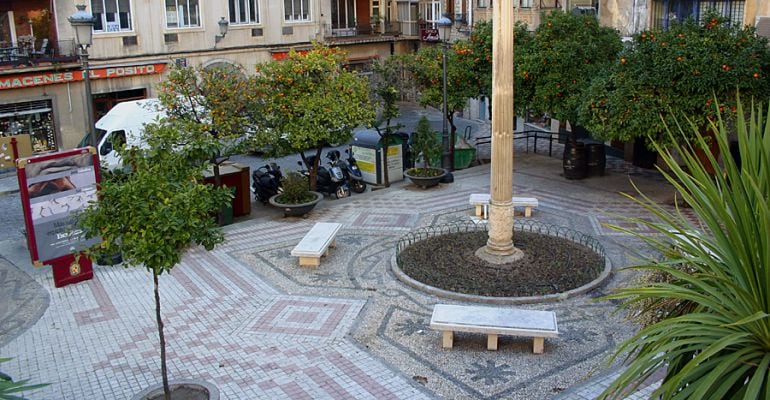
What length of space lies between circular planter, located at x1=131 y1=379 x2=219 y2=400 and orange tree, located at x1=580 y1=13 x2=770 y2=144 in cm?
1093

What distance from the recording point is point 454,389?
9.57m

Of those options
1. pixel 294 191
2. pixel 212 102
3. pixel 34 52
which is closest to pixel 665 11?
pixel 294 191

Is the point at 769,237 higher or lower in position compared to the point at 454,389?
higher

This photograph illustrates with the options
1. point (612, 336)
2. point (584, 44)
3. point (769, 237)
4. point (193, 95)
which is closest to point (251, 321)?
point (612, 336)

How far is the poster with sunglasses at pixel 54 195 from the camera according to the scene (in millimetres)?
12922

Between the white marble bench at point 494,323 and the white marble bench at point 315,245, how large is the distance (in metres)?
3.75

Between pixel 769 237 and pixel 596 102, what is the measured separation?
1294cm

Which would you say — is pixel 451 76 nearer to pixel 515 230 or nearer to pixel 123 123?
pixel 515 230

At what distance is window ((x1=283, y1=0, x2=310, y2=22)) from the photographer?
31.2 meters

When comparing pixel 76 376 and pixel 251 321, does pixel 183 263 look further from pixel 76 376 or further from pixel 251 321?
pixel 76 376

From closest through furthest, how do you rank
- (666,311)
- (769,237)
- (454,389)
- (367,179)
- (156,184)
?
(769,237), (666,311), (156,184), (454,389), (367,179)

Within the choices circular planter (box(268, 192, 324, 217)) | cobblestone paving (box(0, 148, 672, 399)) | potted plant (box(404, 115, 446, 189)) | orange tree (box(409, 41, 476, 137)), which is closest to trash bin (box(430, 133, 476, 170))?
orange tree (box(409, 41, 476, 137))

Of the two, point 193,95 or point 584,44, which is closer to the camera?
point 193,95

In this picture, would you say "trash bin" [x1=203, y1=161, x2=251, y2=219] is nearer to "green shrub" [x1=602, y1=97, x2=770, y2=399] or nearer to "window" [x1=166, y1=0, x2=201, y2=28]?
"window" [x1=166, y1=0, x2=201, y2=28]
